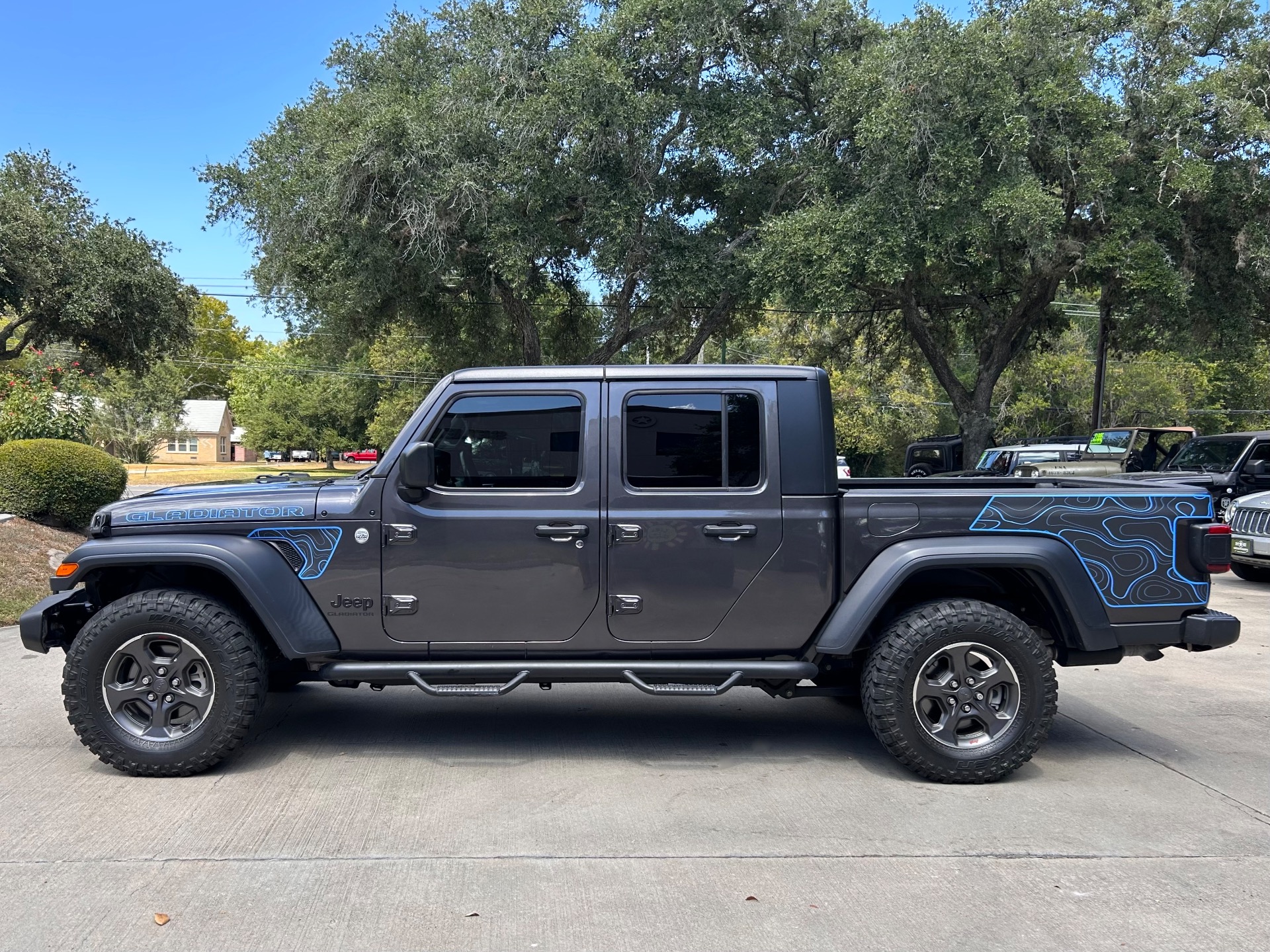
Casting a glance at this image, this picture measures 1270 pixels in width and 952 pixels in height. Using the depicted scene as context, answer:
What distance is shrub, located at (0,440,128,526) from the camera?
510 inches

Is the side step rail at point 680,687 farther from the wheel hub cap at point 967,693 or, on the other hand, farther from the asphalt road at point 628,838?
the wheel hub cap at point 967,693

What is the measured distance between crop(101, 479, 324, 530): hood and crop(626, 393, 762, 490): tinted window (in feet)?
5.25

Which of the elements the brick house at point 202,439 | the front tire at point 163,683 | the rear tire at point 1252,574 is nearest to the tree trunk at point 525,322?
the rear tire at point 1252,574

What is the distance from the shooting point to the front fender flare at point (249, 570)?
473 cm

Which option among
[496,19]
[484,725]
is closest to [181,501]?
[484,725]

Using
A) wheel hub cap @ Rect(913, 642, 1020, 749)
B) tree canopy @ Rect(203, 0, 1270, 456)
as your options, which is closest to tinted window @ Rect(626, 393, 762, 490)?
wheel hub cap @ Rect(913, 642, 1020, 749)

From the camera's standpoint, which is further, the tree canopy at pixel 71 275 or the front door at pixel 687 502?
the tree canopy at pixel 71 275

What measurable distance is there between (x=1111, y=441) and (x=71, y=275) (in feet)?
64.1

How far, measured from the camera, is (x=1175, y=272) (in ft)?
62.7

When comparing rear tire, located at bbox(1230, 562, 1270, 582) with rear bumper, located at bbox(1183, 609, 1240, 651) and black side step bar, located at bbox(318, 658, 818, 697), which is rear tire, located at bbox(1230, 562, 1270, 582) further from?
black side step bar, located at bbox(318, 658, 818, 697)

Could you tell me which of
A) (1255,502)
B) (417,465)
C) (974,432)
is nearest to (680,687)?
(417,465)

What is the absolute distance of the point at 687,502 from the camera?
4.92 meters

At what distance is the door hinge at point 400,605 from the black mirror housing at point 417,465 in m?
0.55

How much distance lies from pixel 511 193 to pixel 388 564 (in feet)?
49.1
